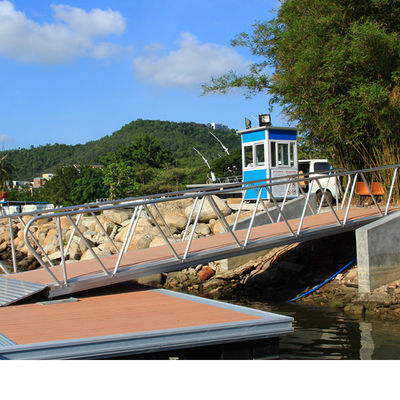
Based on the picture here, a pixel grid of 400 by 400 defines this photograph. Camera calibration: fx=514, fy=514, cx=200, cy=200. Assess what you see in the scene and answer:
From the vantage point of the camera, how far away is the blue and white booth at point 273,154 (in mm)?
15680

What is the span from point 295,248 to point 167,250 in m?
4.24

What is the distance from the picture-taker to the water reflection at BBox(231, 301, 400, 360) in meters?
6.30

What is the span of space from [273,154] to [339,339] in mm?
9467

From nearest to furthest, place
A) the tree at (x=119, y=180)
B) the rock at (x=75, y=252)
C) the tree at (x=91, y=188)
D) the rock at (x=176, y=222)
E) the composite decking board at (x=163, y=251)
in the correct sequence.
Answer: the composite decking board at (x=163, y=251), the rock at (x=75, y=252), the rock at (x=176, y=222), the tree at (x=119, y=180), the tree at (x=91, y=188)

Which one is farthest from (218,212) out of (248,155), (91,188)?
(91,188)

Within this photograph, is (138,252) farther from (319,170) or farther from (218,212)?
(319,170)

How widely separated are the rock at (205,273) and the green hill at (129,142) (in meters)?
47.4

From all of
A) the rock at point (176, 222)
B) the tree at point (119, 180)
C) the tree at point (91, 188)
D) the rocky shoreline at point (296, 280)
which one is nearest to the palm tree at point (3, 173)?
the tree at point (91, 188)

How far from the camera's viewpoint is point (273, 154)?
52.0ft

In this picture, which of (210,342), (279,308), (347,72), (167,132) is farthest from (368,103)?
(167,132)

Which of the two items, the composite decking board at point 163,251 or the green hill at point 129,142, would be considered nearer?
the composite decking board at point 163,251

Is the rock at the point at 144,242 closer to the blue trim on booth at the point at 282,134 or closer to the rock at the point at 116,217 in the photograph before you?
the rock at the point at 116,217

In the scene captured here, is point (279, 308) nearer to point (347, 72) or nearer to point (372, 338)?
point (372, 338)

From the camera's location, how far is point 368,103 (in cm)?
1011
